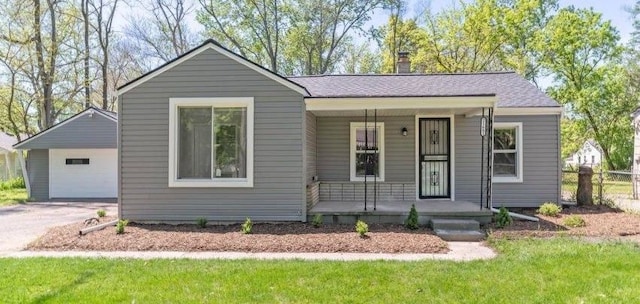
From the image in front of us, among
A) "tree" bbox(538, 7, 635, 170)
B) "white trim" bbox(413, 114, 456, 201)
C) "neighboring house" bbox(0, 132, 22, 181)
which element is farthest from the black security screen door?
"neighboring house" bbox(0, 132, 22, 181)

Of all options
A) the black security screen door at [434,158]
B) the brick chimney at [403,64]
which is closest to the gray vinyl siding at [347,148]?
the black security screen door at [434,158]

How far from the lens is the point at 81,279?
4688 mm

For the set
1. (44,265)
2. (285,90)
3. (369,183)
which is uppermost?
(285,90)

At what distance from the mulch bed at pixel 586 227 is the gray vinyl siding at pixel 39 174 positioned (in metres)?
15.0

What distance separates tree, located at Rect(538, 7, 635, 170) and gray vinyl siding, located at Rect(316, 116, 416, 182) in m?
17.3

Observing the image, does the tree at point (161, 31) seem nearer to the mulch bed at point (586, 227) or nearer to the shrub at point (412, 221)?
the shrub at point (412, 221)

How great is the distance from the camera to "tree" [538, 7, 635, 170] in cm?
2325

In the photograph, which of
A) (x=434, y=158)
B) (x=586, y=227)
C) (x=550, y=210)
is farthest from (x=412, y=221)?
(x=550, y=210)

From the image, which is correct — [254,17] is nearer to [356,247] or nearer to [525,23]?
[525,23]

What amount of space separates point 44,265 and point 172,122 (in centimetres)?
348

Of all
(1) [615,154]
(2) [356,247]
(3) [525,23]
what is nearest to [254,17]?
(3) [525,23]

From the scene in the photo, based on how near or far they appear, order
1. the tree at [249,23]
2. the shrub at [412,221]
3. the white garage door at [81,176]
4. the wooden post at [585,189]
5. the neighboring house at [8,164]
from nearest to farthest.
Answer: the shrub at [412,221]
the wooden post at [585,189]
the white garage door at [81,176]
the neighboring house at [8,164]
the tree at [249,23]

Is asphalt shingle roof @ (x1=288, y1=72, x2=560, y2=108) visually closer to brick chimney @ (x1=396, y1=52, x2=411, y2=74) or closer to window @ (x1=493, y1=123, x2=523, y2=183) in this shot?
window @ (x1=493, y1=123, x2=523, y2=183)

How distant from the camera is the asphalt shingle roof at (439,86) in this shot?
953cm
